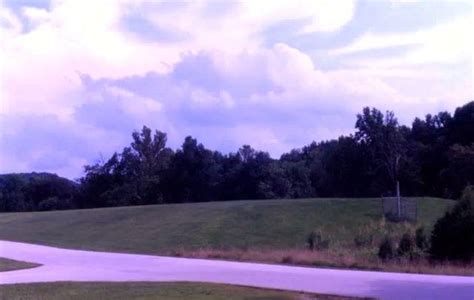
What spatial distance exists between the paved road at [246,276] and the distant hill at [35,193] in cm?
7328

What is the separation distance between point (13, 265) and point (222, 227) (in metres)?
21.6

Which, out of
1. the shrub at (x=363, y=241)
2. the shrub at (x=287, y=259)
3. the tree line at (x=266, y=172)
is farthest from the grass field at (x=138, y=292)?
the tree line at (x=266, y=172)

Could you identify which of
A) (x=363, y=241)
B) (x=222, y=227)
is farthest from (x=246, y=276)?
(x=222, y=227)

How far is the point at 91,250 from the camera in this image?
40125 millimetres

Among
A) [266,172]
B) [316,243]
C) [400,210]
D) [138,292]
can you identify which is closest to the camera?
[138,292]

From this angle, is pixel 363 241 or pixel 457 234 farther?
pixel 363 241

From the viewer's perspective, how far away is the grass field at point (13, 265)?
1123 inches

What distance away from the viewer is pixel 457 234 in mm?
28109

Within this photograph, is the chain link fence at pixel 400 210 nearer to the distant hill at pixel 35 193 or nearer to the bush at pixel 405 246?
the bush at pixel 405 246

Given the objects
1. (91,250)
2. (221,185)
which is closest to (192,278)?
(91,250)

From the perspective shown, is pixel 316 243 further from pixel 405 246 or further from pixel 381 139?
pixel 381 139

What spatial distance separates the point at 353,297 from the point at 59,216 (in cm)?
5121

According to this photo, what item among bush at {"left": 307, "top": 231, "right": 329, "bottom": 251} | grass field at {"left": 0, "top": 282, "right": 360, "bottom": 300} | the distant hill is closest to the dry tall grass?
bush at {"left": 307, "top": 231, "right": 329, "bottom": 251}

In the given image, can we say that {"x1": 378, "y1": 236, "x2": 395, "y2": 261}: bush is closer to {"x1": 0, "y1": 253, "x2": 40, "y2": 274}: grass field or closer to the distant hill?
{"x1": 0, "y1": 253, "x2": 40, "y2": 274}: grass field
